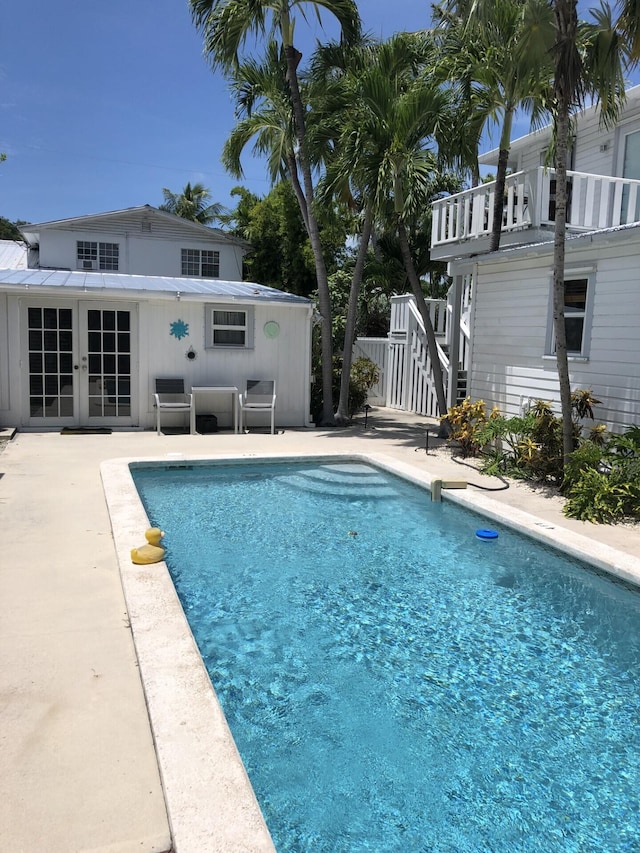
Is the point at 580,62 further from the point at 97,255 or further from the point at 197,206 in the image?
the point at 197,206

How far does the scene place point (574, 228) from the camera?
10664 millimetres

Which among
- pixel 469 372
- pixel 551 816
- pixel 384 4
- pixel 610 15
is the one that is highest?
pixel 384 4

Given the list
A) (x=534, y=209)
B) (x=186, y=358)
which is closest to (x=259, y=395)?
(x=186, y=358)

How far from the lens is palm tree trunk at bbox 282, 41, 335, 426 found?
486 inches

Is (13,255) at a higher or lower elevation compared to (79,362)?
higher

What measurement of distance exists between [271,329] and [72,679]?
33.0ft

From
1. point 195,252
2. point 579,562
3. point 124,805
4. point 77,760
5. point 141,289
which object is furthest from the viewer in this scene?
point 195,252

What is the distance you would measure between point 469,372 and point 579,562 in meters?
5.92

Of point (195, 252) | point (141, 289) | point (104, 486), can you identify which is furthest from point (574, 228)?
point (195, 252)

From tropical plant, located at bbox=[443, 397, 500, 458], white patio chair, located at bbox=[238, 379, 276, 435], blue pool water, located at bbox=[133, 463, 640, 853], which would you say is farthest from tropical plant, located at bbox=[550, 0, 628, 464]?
white patio chair, located at bbox=[238, 379, 276, 435]

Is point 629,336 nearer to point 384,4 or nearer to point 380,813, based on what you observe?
point 380,813

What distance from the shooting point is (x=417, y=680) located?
390 centimetres

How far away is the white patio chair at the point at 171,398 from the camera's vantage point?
11.4m

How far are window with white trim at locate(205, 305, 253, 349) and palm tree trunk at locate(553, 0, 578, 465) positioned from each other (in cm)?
660
